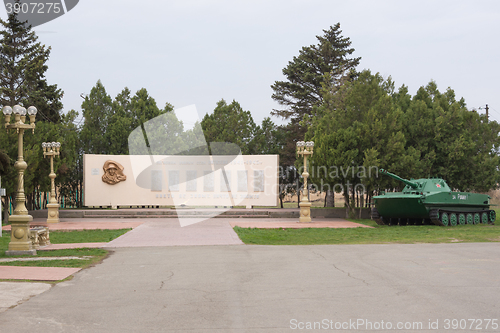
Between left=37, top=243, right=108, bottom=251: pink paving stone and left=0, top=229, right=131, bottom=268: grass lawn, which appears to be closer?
left=0, top=229, right=131, bottom=268: grass lawn

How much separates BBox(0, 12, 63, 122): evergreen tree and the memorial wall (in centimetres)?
667

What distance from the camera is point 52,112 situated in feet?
105

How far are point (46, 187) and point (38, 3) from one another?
47.0 feet

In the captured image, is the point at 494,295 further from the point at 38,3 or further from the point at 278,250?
the point at 38,3

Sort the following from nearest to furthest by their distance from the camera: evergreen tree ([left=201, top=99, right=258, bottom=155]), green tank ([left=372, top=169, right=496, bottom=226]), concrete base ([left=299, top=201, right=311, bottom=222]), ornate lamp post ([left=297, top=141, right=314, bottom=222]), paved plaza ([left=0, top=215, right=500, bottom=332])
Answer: paved plaza ([left=0, top=215, right=500, bottom=332])
green tank ([left=372, top=169, right=496, bottom=226])
ornate lamp post ([left=297, top=141, right=314, bottom=222])
concrete base ([left=299, top=201, right=311, bottom=222])
evergreen tree ([left=201, top=99, right=258, bottom=155])

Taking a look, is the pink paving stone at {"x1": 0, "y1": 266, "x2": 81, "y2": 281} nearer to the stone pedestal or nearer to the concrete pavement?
the concrete pavement

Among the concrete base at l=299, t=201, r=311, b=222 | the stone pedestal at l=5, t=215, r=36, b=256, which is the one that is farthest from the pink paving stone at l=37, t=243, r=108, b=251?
the concrete base at l=299, t=201, r=311, b=222

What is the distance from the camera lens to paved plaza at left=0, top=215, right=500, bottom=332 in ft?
16.2

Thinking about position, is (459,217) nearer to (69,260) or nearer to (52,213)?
(69,260)

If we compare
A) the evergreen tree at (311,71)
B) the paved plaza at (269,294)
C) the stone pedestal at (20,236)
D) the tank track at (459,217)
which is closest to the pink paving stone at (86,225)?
the stone pedestal at (20,236)

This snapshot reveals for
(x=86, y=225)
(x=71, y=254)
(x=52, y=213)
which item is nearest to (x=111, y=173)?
(x=52, y=213)

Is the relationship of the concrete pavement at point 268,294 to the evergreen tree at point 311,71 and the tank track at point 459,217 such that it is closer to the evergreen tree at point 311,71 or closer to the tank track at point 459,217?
the tank track at point 459,217

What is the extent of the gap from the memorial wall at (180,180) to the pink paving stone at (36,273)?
1908cm

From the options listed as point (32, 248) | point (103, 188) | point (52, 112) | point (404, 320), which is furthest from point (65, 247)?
point (52, 112)
